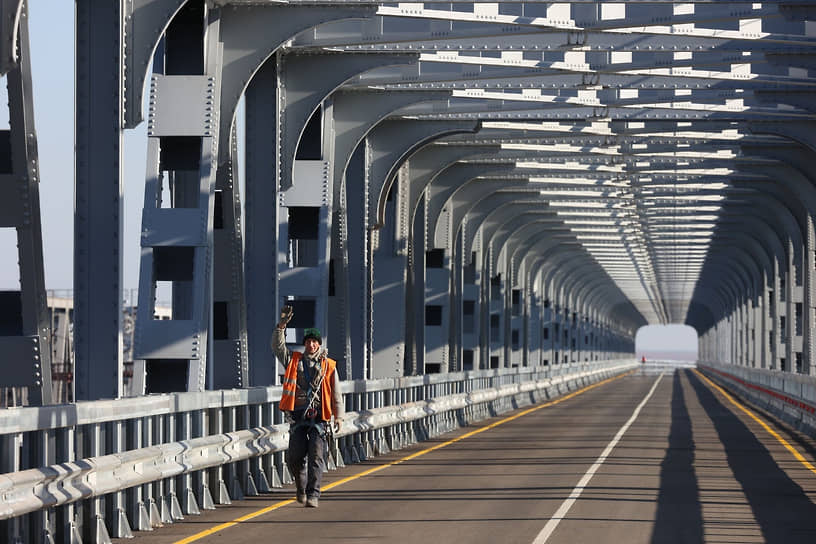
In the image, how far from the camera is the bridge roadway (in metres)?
13.9

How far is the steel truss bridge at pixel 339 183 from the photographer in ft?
53.6

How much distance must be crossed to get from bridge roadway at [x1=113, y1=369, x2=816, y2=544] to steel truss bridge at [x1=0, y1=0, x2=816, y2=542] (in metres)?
1.01

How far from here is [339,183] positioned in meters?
31.0

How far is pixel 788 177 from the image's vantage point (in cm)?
4672

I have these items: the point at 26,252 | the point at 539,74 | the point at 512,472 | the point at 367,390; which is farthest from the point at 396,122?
the point at 26,252

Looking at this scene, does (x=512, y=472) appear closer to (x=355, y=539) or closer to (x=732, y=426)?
(x=355, y=539)

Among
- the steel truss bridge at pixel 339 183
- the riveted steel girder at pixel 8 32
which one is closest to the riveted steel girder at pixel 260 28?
the steel truss bridge at pixel 339 183

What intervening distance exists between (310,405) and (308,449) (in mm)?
500

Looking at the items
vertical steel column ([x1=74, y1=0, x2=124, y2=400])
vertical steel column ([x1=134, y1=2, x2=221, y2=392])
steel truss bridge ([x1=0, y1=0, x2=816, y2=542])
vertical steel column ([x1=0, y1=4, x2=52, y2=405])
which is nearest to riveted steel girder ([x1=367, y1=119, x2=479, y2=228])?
steel truss bridge ([x1=0, y1=0, x2=816, y2=542])

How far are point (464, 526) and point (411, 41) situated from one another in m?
14.5

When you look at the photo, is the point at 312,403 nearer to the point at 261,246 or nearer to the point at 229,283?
the point at 229,283

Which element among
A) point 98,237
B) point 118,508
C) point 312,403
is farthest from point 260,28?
point 118,508

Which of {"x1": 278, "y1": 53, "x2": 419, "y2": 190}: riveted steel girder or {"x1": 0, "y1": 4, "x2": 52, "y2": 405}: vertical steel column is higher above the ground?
{"x1": 278, "y1": 53, "x2": 419, "y2": 190}: riveted steel girder

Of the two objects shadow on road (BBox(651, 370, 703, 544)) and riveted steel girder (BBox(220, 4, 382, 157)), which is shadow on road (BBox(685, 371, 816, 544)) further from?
riveted steel girder (BBox(220, 4, 382, 157))
